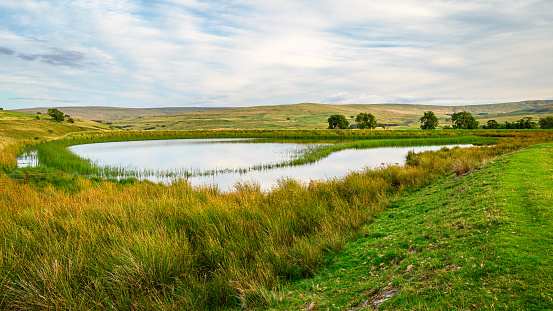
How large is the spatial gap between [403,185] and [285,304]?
9.77 m

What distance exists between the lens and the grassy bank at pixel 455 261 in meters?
3.25

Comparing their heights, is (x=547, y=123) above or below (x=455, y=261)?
above

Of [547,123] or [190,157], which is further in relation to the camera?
[547,123]

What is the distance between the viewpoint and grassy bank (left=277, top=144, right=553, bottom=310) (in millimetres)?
3250

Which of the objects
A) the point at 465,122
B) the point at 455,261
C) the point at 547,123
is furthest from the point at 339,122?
the point at 455,261

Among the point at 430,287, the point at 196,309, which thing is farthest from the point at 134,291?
the point at 430,287

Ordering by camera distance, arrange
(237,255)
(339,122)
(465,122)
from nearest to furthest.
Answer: (237,255) < (465,122) < (339,122)

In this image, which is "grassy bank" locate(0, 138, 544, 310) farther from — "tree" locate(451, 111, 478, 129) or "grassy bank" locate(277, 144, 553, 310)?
"tree" locate(451, 111, 478, 129)

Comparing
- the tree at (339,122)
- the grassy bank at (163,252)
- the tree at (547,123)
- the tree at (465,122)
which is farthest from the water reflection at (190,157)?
the tree at (465,122)

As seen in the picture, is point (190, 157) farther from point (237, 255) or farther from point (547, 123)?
point (547, 123)

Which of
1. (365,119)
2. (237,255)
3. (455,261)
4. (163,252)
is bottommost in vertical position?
(237,255)

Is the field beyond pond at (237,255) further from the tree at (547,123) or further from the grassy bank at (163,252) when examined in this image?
the tree at (547,123)

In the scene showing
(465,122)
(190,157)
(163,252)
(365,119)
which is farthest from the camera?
(365,119)

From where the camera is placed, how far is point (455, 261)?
13.4 feet
